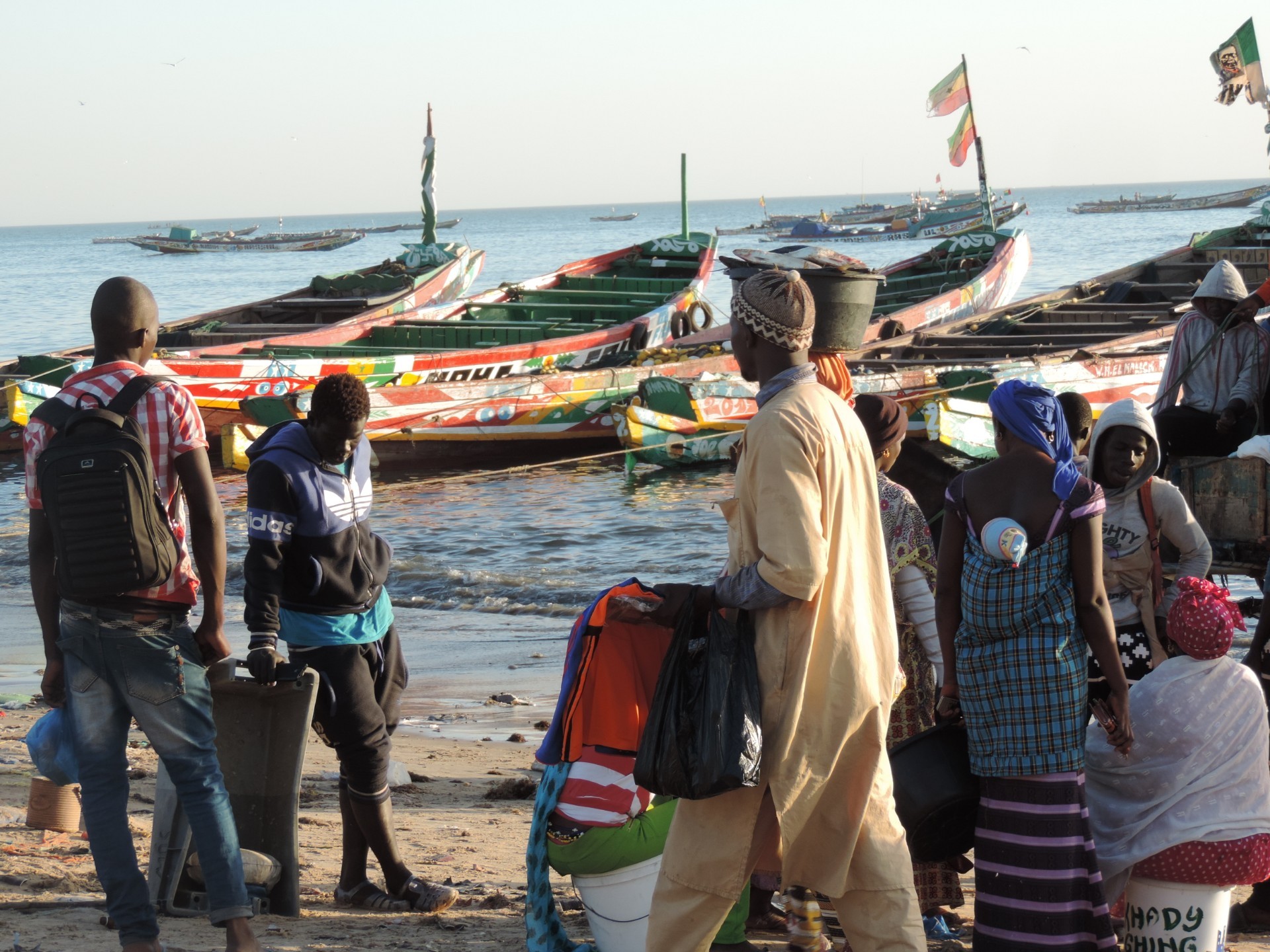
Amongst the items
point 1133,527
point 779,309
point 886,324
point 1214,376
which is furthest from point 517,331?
point 779,309

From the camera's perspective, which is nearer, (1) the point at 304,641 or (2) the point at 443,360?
(1) the point at 304,641

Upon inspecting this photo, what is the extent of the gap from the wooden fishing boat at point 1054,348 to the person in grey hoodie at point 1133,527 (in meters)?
6.39

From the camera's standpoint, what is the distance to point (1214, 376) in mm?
6000

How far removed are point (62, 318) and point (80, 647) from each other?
1845 inches

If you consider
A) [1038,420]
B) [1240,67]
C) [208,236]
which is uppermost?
[208,236]

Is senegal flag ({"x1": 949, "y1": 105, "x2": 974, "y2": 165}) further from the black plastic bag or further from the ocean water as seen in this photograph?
the black plastic bag

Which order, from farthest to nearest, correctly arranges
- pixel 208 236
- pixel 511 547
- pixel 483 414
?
pixel 208 236, pixel 483 414, pixel 511 547

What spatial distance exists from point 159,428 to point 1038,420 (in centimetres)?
211

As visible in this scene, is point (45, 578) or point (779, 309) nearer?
point (779, 309)

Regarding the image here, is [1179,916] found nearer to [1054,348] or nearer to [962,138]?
[1054,348]

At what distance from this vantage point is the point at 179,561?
3389 mm

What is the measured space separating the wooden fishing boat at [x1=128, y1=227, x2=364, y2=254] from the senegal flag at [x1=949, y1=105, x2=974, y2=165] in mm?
88209

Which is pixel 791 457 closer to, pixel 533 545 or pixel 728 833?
pixel 728 833

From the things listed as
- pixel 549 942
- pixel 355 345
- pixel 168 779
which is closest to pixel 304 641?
pixel 168 779
